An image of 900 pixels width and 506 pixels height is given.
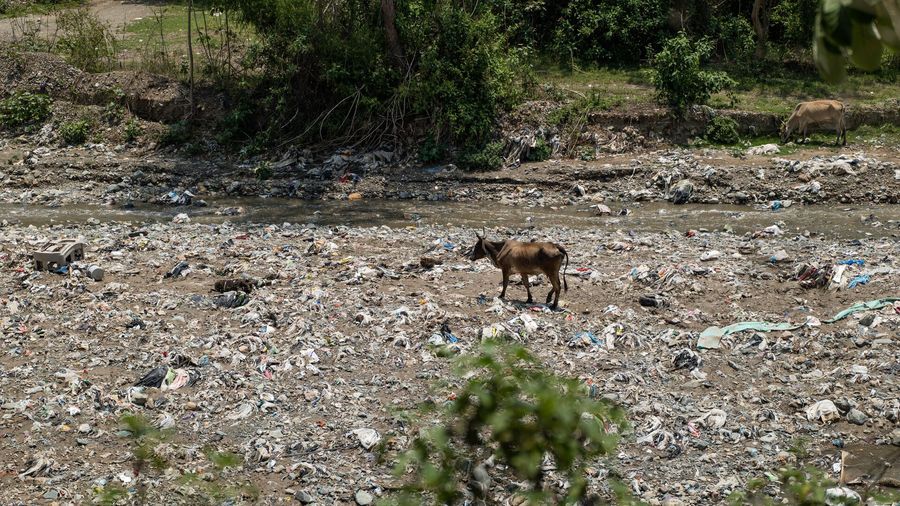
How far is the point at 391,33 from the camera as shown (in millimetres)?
19469

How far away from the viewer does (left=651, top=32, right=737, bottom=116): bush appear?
1889 centimetres

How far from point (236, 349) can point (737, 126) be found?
1295cm

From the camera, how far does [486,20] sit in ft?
64.5

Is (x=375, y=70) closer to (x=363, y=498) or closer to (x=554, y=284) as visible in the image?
(x=554, y=284)

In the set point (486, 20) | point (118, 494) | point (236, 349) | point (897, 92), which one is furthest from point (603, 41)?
point (118, 494)

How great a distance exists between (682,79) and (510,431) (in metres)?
17.6

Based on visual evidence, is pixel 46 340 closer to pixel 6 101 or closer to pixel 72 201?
pixel 72 201

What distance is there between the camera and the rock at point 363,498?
→ 710cm

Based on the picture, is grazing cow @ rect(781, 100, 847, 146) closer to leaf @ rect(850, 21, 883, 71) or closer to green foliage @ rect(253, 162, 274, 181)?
green foliage @ rect(253, 162, 274, 181)

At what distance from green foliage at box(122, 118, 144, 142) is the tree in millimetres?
20343

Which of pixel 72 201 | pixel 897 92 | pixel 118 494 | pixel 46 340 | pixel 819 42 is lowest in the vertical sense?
pixel 72 201

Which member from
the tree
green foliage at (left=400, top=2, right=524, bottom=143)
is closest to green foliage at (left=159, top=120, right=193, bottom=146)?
green foliage at (left=400, top=2, right=524, bottom=143)

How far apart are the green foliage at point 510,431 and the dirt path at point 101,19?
2417cm

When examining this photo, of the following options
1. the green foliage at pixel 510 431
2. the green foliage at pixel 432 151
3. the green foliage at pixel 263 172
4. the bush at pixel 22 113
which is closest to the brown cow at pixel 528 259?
the green foliage at pixel 432 151
